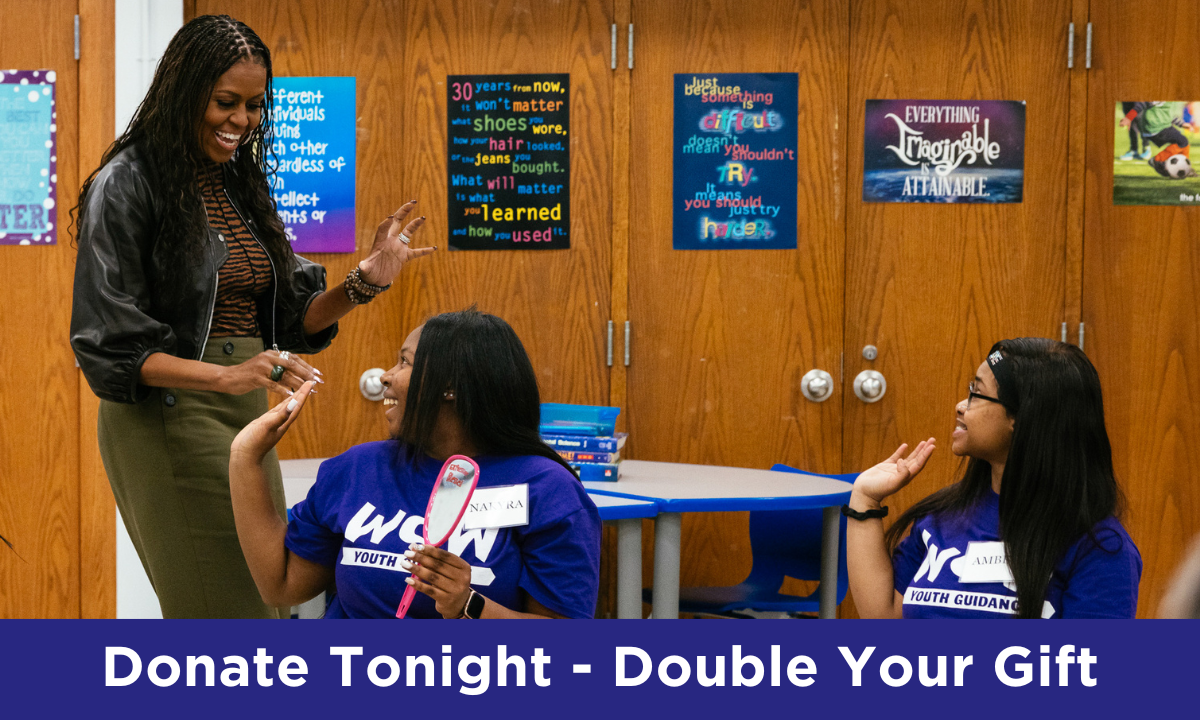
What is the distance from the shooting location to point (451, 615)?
1.44 m

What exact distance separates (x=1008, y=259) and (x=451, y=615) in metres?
2.82

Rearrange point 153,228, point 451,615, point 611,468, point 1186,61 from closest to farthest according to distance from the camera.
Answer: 1. point 451,615
2. point 153,228
3. point 611,468
4. point 1186,61

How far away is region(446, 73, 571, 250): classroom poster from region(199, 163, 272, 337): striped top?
6.36 feet

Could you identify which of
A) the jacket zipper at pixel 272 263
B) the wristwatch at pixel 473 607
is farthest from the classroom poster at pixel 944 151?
the wristwatch at pixel 473 607

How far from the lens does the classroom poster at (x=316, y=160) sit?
12.2 feet

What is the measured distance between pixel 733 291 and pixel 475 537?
7.60ft

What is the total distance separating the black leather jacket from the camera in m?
1.60

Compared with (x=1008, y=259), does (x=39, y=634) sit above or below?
below

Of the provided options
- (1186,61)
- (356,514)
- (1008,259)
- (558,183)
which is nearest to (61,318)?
(558,183)

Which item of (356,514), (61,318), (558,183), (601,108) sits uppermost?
(601,108)

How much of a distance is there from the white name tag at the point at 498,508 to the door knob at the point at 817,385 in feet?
7.51

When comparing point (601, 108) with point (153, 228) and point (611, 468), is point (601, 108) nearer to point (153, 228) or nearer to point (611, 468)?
point (611, 468)

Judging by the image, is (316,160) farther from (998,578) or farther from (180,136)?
(998,578)

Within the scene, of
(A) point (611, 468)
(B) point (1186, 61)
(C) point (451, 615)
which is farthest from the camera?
(B) point (1186, 61)
